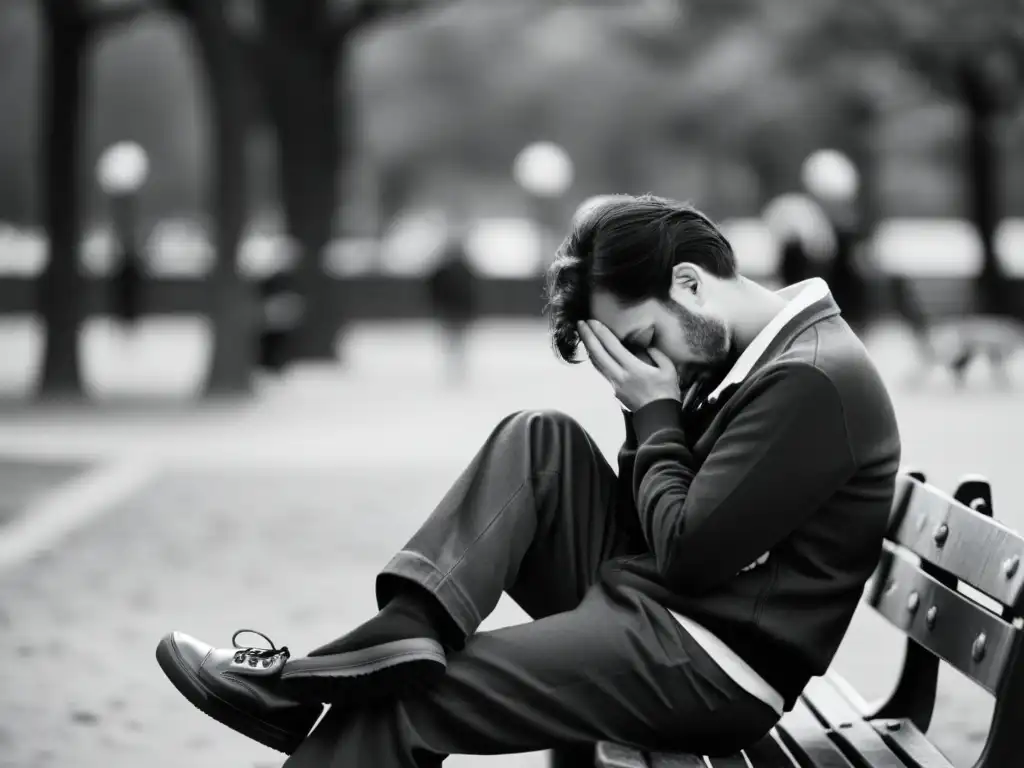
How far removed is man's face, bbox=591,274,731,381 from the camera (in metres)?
3.16

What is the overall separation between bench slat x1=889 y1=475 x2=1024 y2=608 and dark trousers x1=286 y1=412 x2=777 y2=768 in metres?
0.47

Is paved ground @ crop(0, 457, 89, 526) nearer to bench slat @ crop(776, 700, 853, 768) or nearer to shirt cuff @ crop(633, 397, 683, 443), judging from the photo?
bench slat @ crop(776, 700, 853, 768)

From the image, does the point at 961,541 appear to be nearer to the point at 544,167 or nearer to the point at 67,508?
the point at 67,508

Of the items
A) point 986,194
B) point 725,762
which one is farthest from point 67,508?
point 986,194

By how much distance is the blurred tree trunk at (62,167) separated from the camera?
55.8 feet

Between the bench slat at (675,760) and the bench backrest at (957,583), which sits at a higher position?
the bench backrest at (957,583)

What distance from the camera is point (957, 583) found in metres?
3.40

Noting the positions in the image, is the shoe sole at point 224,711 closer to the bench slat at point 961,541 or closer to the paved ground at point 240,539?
the bench slat at point 961,541

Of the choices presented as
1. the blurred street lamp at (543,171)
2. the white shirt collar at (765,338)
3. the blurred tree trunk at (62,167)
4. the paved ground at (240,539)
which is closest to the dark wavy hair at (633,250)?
the white shirt collar at (765,338)

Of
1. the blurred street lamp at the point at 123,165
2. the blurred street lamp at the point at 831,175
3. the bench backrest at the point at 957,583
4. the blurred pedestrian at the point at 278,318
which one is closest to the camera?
the bench backrest at the point at 957,583

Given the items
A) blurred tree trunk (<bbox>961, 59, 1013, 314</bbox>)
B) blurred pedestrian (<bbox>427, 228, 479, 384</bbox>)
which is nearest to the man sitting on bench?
blurred pedestrian (<bbox>427, 228, 479, 384</bbox>)

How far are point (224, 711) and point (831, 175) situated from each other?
3036 cm

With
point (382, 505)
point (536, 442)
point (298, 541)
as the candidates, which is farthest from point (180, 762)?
point (382, 505)

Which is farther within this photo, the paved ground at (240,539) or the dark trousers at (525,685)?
the paved ground at (240,539)
